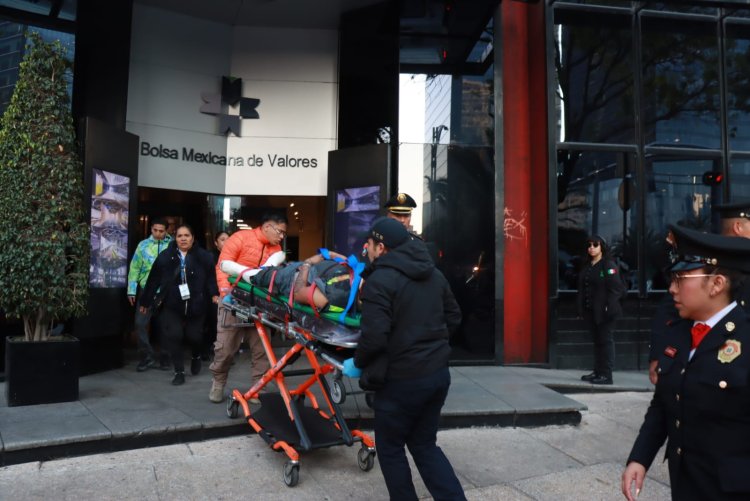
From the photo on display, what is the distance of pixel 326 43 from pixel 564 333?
5891 mm

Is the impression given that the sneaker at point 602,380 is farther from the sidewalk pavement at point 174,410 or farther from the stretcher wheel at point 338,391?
the stretcher wheel at point 338,391

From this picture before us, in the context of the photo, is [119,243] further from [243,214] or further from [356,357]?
[356,357]

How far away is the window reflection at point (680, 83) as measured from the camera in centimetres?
923

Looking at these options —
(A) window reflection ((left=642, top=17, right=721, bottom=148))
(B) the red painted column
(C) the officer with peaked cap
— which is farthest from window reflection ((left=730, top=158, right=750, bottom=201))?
(C) the officer with peaked cap

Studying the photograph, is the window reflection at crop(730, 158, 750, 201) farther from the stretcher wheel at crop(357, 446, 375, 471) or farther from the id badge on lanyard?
the id badge on lanyard

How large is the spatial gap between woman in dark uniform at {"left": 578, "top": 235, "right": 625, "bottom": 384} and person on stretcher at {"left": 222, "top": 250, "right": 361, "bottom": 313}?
4.65 metres

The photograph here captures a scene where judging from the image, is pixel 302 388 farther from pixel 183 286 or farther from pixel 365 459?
pixel 183 286

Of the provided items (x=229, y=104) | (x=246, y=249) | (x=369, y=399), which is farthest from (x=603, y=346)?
(x=229, y=104)

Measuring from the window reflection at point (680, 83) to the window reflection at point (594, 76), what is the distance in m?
0.36

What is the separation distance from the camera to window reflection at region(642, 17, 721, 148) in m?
9.23

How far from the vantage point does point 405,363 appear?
3.29 metres

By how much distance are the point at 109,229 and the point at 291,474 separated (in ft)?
14.5

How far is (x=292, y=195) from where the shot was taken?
9484 millimetres

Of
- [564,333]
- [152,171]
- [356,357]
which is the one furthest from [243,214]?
[356,357]
